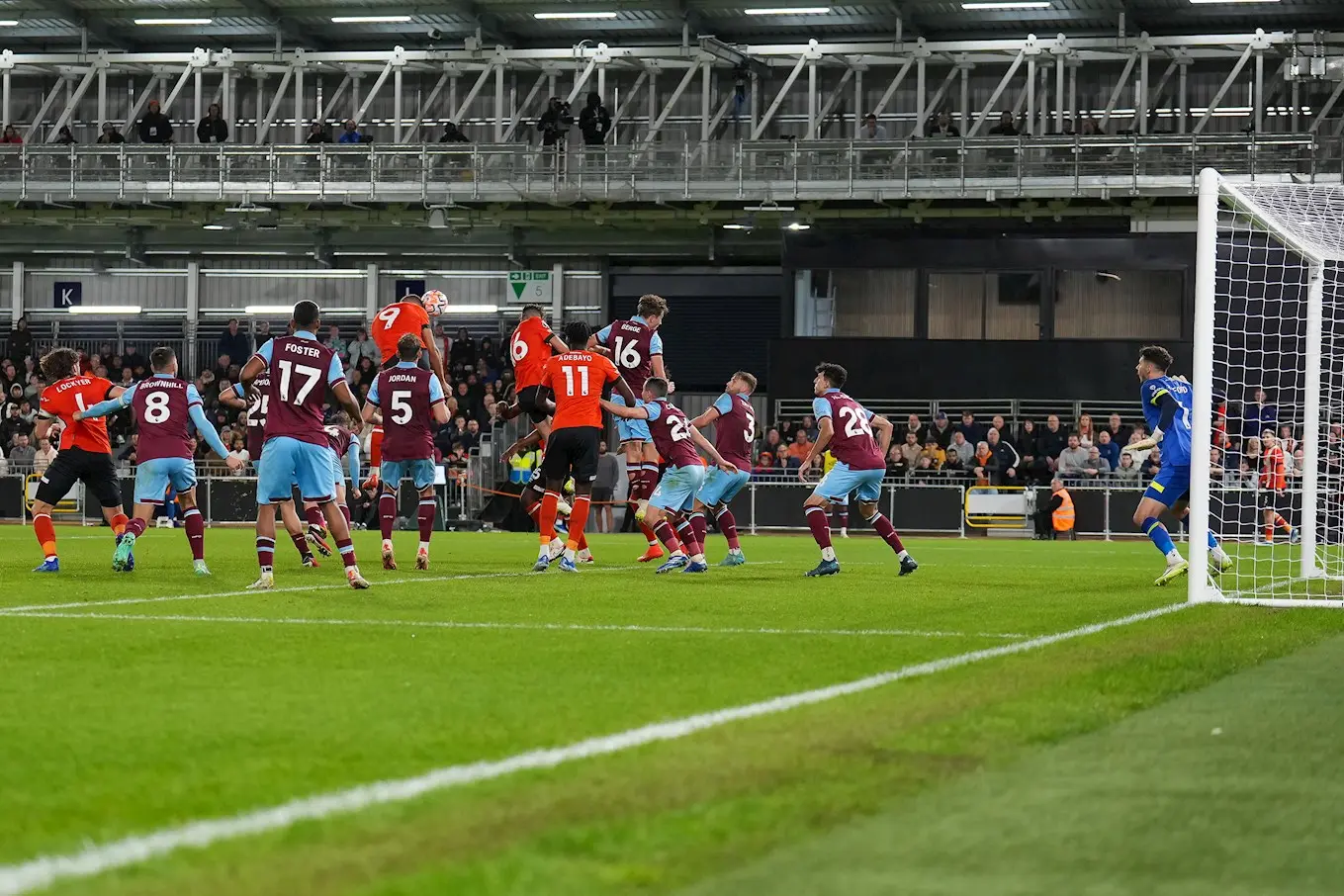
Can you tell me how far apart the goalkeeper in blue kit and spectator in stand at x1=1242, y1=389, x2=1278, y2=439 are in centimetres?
1042

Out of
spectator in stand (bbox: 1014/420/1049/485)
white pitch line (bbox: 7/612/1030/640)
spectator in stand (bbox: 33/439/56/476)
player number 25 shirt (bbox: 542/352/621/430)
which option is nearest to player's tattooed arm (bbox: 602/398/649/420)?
player number 25 shirt (bbox: 542/352/621/430)

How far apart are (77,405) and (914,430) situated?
2163cm

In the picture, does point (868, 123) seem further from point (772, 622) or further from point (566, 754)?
point (566, 754)

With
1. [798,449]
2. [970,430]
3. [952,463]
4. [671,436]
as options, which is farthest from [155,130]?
[671,436]

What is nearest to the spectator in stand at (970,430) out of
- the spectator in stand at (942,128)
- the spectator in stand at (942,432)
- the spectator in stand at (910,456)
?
the spectator in stand at (942,432)

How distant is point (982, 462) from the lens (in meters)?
33.2

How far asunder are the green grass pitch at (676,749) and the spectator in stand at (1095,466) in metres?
21.0

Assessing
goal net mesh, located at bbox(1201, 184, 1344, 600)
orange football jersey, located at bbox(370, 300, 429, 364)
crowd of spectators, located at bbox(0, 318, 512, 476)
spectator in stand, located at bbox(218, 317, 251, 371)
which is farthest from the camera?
spectator in stand, located at bbox(218, 317, 251, 371)

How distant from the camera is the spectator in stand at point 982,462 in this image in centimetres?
3278

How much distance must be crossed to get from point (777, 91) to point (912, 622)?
34.4 metres

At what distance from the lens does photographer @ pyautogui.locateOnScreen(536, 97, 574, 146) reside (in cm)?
4125

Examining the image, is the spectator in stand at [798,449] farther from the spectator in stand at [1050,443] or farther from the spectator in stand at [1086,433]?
the spectator in stand at [1086,433]

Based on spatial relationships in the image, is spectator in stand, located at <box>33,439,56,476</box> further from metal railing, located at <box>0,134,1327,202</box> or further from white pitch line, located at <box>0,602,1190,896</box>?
white pitch line, located at <box>0,602,1190,896</box>

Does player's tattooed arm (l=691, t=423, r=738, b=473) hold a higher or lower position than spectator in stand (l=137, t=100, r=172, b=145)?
lower
